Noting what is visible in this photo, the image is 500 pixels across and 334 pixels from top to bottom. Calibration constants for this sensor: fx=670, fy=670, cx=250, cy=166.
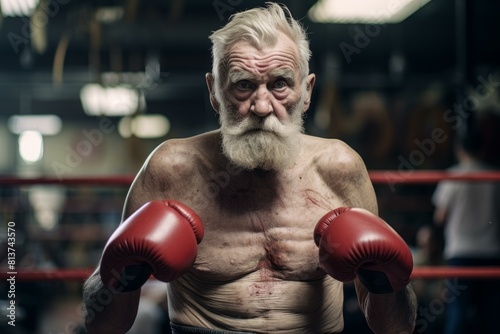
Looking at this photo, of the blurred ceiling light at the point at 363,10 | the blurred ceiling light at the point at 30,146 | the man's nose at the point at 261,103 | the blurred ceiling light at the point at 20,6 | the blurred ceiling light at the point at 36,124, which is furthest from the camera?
the blurred ceiling light at the point at 36,124

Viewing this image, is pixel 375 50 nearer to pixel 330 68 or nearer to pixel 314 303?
pixel 330 68

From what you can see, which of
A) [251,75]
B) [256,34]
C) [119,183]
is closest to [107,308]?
[251,75]

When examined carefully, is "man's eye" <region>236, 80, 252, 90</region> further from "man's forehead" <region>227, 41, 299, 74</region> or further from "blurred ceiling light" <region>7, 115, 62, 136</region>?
"blurred ceiling light" <region>7, 115, 62, 136</region>

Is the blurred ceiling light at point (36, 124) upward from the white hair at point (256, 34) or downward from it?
downward

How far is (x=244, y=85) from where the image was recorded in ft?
5.49

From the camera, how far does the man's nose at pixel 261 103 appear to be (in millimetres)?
1623

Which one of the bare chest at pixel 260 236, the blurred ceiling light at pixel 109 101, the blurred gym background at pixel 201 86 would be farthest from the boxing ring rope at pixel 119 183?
the blurred ceiling light at pixel 109 101

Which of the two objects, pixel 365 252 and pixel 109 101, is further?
pixel 109 101

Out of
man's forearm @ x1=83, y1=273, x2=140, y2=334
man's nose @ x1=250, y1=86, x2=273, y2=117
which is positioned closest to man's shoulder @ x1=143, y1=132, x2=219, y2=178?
man's nose @ x1=250, y1=86, x2=273, y2=117

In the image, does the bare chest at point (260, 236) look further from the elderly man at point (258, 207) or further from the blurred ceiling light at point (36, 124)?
the blurred ceiling light at point (36, 124)

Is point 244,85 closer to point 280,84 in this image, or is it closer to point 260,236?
point 280,84

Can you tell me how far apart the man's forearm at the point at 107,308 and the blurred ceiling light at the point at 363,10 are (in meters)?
4.72

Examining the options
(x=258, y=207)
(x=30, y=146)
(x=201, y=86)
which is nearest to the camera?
(x=258, y=207)

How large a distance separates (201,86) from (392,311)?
23.3ft
